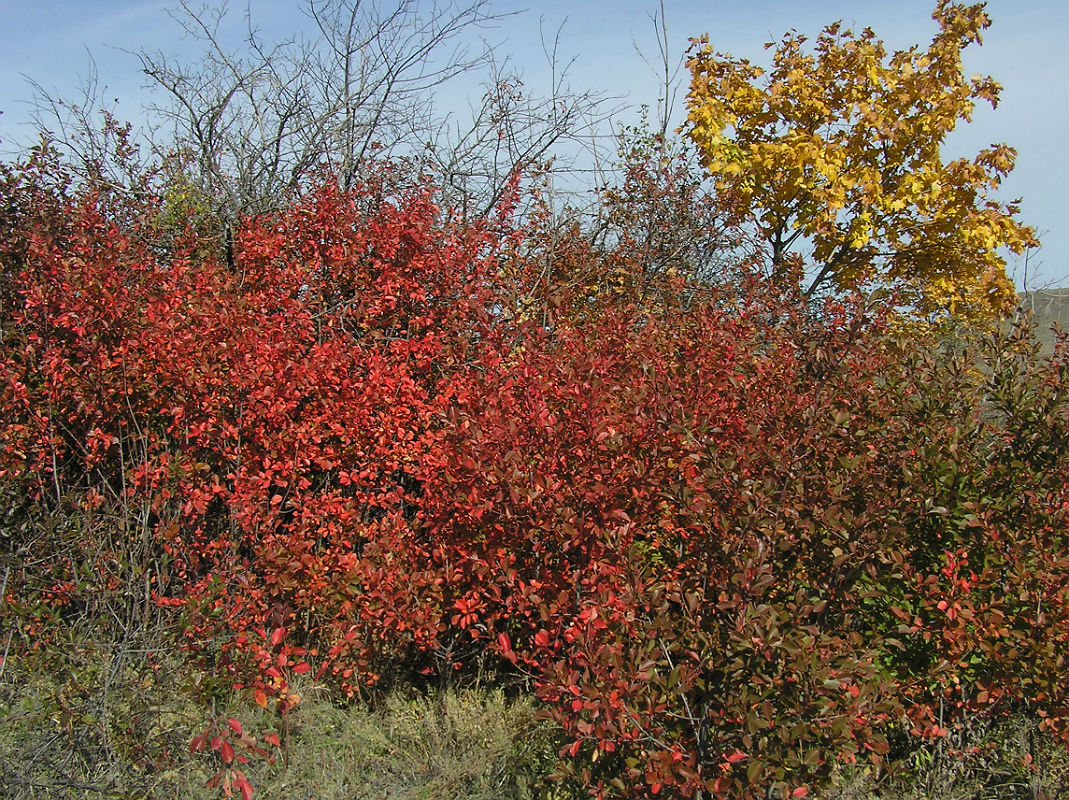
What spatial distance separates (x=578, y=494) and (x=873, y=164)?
591 centimetres

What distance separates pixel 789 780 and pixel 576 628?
79 cm

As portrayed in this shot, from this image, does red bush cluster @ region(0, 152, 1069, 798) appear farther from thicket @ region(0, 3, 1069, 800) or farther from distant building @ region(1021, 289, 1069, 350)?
distant building @ region(1021, 289, 1069, 350)

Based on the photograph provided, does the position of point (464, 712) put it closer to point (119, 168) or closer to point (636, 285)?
point (636, 285)

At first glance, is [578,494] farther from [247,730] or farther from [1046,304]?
[1046,304]

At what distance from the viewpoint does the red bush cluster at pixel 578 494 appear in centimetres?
263

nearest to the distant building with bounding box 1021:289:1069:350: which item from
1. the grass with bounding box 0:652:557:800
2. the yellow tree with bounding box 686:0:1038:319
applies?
the yellow tree with bounding box 686:0:1038:319

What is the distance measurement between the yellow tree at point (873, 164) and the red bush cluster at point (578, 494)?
10.9 ft

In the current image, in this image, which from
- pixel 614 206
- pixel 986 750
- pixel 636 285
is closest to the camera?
A: pixel 986 750

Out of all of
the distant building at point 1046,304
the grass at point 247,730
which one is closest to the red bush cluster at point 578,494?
the grass at point 247,730

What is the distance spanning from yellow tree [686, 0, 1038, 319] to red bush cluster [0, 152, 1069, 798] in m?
3.31

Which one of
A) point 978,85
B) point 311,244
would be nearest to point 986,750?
point 311,244

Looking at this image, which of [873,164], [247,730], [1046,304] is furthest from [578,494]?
[1046,304]

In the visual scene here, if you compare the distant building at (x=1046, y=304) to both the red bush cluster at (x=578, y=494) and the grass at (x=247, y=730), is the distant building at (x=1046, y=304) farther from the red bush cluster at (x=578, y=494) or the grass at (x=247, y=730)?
the grass at (x=247, y=730)

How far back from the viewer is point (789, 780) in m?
2.64
